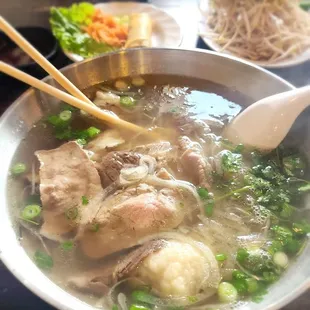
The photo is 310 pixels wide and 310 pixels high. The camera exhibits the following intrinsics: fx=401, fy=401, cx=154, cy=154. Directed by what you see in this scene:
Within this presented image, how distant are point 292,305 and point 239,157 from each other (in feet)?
2.56

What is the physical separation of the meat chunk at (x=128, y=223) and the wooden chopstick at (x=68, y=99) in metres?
0.54

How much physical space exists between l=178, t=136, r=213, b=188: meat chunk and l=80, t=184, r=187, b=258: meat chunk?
22 centimetres

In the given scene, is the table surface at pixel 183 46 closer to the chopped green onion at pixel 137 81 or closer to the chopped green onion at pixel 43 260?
the chopped green onion at pixel 43 260

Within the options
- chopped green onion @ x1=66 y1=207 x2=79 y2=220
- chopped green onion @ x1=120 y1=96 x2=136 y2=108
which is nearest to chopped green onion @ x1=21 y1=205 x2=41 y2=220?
chopped green onion @ x1=66 y1=207 x2=79 y2=220

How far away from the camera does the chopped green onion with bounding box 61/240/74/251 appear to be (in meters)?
1.83

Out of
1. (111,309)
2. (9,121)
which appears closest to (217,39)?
(9,121)

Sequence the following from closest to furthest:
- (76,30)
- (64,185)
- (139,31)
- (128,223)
Result: (128,223)
(64,185)
(139,31)
(76,30)

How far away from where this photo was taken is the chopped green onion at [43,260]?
1744 mm

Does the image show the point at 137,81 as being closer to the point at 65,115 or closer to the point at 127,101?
the point at 127,101

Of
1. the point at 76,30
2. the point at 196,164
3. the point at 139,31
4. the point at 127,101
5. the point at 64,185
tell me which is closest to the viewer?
the point at 64,185

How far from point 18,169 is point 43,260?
1.76ft

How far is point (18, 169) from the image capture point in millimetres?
Result: 2064

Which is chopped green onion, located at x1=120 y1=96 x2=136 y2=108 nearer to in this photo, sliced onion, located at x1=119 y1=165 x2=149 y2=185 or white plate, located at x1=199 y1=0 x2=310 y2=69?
sliced onion, located at x1=119 y1=165 x2=149 y2=185

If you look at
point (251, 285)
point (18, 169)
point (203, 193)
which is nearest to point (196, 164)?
point (203, 193)
